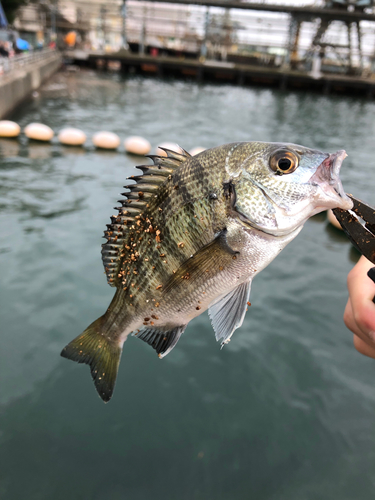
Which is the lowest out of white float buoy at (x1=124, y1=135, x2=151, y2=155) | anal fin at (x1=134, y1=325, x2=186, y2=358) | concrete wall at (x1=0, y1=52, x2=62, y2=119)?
white float buoy at (x1=124, y1=135, x2=151, y2=155)

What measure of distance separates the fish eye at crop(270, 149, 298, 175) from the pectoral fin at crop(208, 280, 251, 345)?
21.9 inches

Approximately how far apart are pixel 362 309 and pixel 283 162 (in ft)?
Answer: 2.93

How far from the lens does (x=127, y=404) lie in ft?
14.5

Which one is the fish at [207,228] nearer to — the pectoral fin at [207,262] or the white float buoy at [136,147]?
the pectoral fin at [207,262]

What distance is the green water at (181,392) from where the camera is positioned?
373cm

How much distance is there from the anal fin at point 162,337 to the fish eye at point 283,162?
94 cm

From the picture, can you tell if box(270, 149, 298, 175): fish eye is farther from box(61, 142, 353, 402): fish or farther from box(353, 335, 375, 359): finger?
box(353, 335, 375, 359): finger

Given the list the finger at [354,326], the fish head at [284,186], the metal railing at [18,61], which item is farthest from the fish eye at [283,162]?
the metal railing at [18,61]

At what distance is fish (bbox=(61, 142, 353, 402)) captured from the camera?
5.45ft

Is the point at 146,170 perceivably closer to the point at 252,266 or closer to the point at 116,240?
the point at 116,240

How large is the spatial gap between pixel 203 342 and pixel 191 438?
156 centimetres

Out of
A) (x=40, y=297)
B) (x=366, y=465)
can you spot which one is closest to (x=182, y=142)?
(x=40, y=297)

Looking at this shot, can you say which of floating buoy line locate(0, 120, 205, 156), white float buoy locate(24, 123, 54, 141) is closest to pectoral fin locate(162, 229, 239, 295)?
floating buoy line locate(0, 120, 205, 156)

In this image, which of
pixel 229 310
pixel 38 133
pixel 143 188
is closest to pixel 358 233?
pixel 229 310
